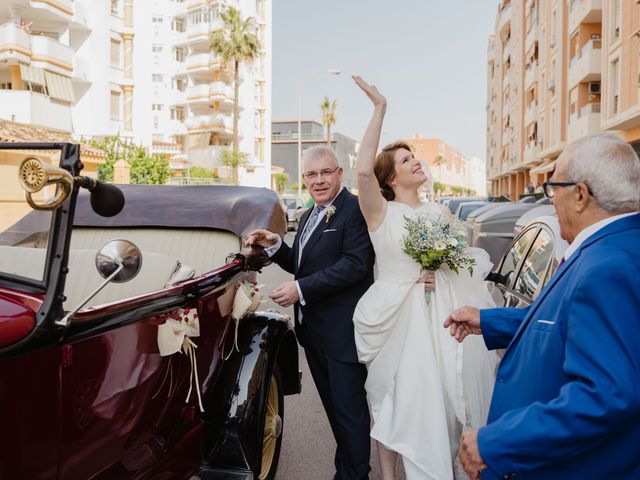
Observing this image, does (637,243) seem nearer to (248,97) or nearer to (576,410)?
(576,410)

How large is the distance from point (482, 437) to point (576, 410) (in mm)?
320

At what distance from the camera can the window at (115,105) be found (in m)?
40.5

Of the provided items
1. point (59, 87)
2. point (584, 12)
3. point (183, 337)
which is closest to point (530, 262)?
point (183, 337)

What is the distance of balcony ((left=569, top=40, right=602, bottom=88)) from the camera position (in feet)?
93.8

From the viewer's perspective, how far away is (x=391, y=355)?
143 inches

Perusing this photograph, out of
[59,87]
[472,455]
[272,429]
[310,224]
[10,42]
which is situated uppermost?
[10,42]

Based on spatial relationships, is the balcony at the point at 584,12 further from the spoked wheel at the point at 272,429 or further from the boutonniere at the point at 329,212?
the spoked wheel at the point at 272,429

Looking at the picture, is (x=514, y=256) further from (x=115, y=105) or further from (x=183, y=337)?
(x=115, y=105)

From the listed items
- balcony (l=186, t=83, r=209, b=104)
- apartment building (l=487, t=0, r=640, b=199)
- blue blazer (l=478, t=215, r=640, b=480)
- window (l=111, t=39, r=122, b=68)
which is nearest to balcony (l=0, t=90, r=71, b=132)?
window (l=111, t=39, r=122, b=68)

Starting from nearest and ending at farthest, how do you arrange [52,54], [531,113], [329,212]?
[329,212] < [52,54] < [531,113]

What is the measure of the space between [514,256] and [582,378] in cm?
341

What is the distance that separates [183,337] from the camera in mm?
2727

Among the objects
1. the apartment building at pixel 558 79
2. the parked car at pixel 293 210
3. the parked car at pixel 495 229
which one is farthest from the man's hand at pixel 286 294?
the parked car at pixel 293 210

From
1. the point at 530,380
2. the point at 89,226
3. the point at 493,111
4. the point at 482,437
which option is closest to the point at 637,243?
the point at 530,380
